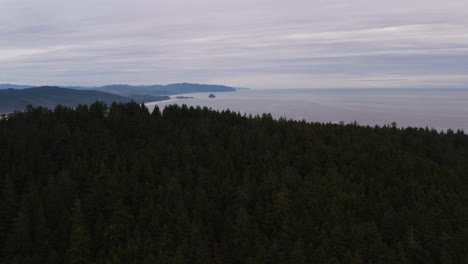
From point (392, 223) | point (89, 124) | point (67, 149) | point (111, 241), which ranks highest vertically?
point (89, 124)

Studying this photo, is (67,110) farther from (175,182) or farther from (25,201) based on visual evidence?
(175,182)

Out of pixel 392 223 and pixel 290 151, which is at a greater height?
pixel 290 151

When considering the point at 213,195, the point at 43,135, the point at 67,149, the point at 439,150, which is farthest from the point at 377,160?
the point at 43,135

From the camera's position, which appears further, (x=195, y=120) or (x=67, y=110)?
(x=195, y=120)

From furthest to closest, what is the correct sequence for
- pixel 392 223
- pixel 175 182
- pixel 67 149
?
pixel 67 149 → pixel 175 182 → pixel 392 223

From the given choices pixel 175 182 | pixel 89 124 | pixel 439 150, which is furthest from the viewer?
pixel 439 150

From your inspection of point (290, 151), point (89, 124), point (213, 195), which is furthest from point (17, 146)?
point (290, 151)

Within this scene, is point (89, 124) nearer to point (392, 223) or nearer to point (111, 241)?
point (111, 241)
